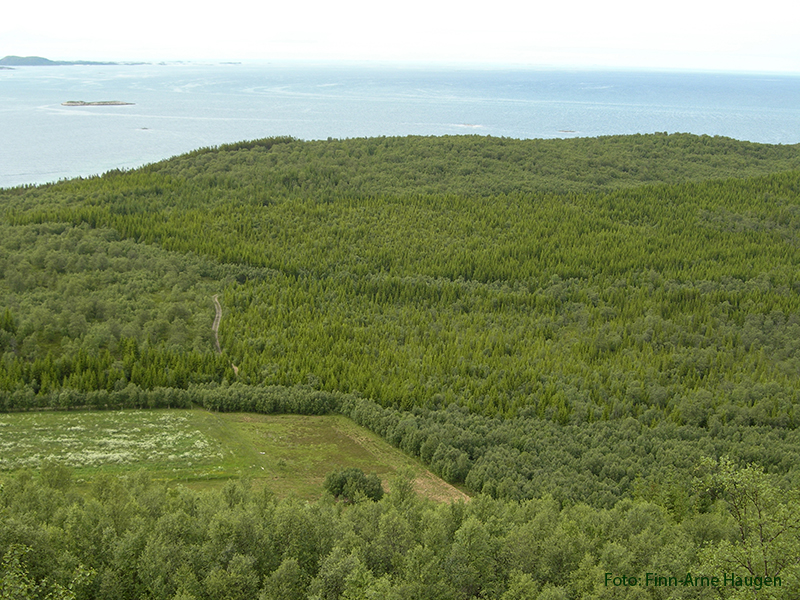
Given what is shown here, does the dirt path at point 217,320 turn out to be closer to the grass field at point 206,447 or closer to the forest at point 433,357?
the forest at point 433,357

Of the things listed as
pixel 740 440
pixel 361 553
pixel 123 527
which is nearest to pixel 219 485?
pixel 123 527

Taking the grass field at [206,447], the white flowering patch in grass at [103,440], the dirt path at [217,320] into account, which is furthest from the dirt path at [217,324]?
the white flowering patch in grass at [103,440]

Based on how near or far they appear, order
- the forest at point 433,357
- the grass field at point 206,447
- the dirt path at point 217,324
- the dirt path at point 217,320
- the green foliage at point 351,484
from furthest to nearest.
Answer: the dirt path at point 217,320
the dirt path at point 217,324
the grass field at point 206,447
the green foliage at point 351,484
the forest at point 433,357

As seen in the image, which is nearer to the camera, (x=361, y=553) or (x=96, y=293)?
(x=361, y=553)

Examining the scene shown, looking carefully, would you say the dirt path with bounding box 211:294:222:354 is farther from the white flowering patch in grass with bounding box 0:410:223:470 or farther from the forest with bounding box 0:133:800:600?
the white flowering patch in grass with bounding box 0:410:223:470

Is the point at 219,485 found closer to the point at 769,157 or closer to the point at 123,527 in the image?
the point at 123,527

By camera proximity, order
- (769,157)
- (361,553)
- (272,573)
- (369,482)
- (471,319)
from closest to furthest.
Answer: (272,573)
(361,553)
(369,482)
(471,319)
(769,157)
